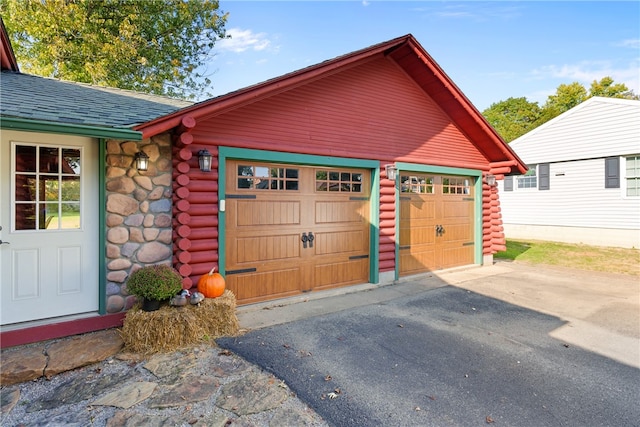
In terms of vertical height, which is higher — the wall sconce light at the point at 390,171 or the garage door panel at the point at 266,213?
the wall sconce light at the point at 390,171

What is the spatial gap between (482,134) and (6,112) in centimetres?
770

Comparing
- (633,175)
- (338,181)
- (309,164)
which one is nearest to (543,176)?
(633,175)

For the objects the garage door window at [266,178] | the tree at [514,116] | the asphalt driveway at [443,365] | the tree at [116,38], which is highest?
the tree at [514,116]

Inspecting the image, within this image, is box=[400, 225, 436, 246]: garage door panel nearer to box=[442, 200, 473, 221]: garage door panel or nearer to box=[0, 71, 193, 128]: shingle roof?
box=[442, 200, 473, 221]: garage door panel

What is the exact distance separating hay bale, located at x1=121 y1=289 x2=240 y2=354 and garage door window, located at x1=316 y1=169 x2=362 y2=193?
2578 millimetres

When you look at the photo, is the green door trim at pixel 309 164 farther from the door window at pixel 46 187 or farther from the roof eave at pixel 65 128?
the door window at pixel 46 187

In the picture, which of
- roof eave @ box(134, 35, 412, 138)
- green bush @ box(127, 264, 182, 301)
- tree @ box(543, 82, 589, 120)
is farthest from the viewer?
tree @ box(543, 82, 589, 120)

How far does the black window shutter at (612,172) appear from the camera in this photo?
10.7m

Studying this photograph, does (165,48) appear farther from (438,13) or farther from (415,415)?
(415,415)

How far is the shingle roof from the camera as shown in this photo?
3329mm

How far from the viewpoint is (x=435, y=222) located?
23.5 ft

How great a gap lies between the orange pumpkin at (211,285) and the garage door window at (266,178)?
1340mm

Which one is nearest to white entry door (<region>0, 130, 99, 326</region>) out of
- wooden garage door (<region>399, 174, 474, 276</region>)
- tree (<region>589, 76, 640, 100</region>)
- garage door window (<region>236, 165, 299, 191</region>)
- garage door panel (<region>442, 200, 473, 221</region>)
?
garage door window (<region>236, 165, 299, 191</region>)

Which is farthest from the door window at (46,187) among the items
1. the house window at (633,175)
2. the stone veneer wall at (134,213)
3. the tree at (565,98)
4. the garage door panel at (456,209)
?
the tree at (565,98)
